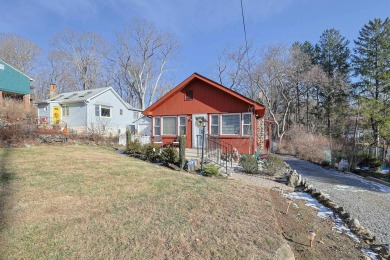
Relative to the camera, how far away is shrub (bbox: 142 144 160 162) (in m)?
10.5

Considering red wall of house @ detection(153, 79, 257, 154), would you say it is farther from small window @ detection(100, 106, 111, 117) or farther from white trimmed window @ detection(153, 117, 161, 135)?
small window @ detection(100, 106, 111, 117)

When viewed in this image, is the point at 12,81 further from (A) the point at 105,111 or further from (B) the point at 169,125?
(B) the point at 169,125

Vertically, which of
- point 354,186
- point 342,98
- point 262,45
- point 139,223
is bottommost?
point 354,186

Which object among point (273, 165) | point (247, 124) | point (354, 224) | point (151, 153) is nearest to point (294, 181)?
point (273, 165)

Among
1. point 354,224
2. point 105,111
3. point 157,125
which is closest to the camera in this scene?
point 354,224

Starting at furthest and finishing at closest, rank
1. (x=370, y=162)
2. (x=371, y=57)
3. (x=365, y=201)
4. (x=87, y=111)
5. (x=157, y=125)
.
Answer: (x=371, y=57)
(x=87, y=111)
(x=157, y=125)
(x=370, y=162)
(x=365, y=201)

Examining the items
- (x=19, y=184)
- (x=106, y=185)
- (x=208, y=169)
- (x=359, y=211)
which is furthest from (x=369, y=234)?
(x=19, y=184)

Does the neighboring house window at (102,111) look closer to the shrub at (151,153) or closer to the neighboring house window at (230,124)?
the shrub at (151,153)

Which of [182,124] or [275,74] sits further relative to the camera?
[275,74]

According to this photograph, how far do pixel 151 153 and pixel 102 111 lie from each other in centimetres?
1712

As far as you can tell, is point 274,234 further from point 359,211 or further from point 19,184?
point 19,184

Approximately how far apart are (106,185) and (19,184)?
186cm

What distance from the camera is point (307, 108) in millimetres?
32531

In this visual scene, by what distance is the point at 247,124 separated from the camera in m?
12.5
